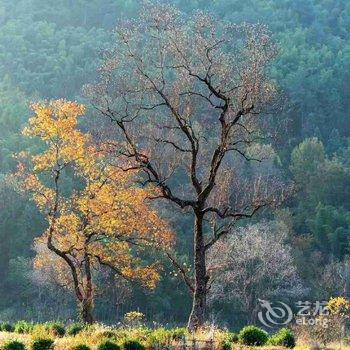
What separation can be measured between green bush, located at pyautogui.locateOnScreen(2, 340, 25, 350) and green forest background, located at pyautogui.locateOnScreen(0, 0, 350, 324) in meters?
15.2

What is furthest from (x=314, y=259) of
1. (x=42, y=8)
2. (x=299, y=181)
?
(x=42, y=8)

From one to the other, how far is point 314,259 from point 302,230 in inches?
202

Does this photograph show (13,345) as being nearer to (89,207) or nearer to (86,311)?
(86,311)

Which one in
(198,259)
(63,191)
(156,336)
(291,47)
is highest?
(291,47)

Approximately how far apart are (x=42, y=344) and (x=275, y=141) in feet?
68.1

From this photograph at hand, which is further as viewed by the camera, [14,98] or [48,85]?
[48,85]

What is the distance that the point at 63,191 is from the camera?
50.6 metres

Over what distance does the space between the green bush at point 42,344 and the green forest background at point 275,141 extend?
48.8 feet

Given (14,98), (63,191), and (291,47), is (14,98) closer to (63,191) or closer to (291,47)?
(63,191)

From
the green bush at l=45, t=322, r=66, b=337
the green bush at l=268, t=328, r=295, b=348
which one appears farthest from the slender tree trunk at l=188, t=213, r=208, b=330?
the green bush at l=45, t=322, r=66, b=337

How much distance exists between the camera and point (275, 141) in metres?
31.1

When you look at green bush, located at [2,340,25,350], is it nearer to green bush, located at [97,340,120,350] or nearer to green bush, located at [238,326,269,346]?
green bush, located at [97,340,120,350]

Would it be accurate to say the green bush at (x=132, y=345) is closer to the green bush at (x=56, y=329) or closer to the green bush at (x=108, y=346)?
the green bush at (x=108, y=346)

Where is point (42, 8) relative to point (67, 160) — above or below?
above
